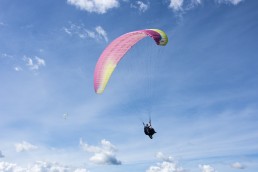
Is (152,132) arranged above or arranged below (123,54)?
below

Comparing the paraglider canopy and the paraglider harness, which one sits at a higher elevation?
the paraglider canopy

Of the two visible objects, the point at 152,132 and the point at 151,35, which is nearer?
the point at 151,35

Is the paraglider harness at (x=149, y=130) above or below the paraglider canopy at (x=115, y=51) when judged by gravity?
below

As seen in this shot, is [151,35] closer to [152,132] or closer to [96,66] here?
[96,66]

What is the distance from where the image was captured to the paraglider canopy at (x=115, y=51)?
1592 inches

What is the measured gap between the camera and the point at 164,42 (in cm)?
4112

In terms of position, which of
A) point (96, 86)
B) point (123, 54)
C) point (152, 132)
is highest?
point (123, 54)

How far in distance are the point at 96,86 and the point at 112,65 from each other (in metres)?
2.50

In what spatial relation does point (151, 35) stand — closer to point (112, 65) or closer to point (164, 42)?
point (164, 42)

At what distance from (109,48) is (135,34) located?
2.88 metres

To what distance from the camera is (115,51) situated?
41.1 meters

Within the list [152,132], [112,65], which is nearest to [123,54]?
[112,65]

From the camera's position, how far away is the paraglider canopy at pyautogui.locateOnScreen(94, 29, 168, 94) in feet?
133

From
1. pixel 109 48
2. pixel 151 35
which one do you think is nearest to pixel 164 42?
pixel 151 35
